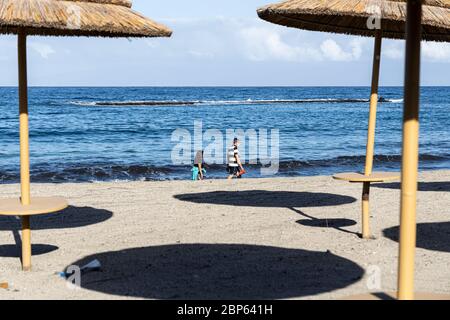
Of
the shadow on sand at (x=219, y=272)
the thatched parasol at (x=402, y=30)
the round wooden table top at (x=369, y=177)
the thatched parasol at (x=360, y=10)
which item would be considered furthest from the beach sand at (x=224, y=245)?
Result: the thatched parasol at (x=360, y=10)

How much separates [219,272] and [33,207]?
1.79 metres

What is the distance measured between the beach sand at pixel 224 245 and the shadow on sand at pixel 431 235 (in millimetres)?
21

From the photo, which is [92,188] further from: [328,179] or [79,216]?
[328,179]

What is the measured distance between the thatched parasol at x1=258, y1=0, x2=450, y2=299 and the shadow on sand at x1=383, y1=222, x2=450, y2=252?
22.8 inches

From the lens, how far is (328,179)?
13.3 metres

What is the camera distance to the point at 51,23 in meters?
5.18

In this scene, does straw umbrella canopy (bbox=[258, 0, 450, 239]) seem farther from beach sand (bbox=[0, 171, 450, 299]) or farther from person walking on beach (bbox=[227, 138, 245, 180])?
person walking on beach (bbox=[227, 138, 245, 180])

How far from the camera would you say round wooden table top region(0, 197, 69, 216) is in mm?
5481

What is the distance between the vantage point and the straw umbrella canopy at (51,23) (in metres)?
5.18

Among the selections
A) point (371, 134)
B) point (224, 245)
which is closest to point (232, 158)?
point (371, 134)

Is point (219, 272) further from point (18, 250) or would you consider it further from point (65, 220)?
point (65, 220)

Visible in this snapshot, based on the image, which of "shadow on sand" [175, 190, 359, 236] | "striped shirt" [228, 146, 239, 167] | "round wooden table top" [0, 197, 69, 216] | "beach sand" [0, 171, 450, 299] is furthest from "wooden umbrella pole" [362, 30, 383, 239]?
"striped shirt" [228, 146, 239, 167]

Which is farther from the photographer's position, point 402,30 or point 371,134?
point 402,30
